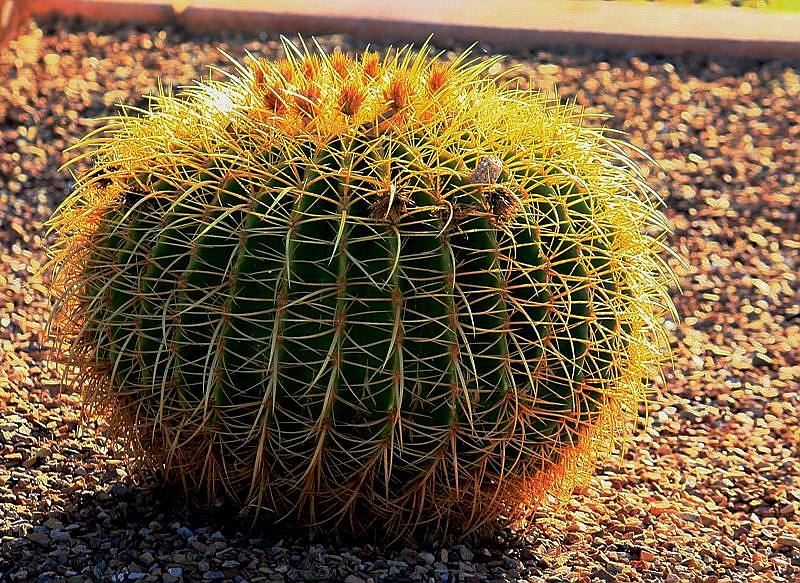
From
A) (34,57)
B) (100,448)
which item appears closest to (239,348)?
(100,448)

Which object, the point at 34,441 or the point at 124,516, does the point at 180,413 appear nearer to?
the point at 124,516

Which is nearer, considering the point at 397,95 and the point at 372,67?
the point at 397,95

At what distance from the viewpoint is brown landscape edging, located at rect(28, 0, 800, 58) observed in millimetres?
7148

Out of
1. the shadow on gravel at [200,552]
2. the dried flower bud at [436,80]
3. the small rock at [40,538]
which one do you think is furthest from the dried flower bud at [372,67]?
the small rock at [40,538]

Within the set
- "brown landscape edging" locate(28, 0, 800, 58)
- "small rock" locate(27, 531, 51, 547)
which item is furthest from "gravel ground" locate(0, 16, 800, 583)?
"brown landscape edging" locate(28, 0, 800, 58)

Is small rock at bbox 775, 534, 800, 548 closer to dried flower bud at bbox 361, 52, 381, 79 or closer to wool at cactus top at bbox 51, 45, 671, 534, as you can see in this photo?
wool at cactus top at bbox 51, 45, 671, 534

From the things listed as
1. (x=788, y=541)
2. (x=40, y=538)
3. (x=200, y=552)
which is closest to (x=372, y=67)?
(x=200, y=552)

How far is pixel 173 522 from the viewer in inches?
123

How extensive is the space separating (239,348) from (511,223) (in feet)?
2.31

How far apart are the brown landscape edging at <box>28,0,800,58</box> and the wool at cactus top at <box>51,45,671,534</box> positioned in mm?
4306

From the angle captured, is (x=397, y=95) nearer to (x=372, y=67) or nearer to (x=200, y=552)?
(x=372, y=67)

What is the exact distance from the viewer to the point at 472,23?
727 cm

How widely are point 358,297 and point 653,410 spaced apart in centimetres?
196

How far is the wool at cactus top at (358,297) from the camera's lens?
104 inches
